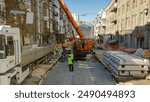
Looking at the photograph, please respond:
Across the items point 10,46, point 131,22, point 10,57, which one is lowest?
point 10,57

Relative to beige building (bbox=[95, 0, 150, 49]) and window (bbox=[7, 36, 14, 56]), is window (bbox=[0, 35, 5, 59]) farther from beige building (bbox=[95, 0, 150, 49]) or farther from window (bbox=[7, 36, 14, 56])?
beige building (bbox=[95, 0, 150, 49])

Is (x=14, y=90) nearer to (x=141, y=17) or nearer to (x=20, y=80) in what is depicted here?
(x=20, y=80)

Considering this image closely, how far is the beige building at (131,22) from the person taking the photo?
29875mm

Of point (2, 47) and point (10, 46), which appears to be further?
point (10, 46)

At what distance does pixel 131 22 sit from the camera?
1501 inches

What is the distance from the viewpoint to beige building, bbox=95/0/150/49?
1176 inches

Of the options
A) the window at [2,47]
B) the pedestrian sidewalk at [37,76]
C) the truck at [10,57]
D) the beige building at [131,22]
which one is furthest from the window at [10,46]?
the beige building at [131,22]

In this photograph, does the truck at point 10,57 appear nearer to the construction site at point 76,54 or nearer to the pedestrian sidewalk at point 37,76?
the construction site at point 76,54

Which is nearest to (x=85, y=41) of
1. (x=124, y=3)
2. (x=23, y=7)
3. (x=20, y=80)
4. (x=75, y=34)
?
(x=75, y=34)

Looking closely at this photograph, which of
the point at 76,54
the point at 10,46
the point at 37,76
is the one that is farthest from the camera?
the point at 76,54

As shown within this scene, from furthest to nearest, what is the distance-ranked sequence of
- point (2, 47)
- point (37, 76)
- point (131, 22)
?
point (131, 22), point (37, 76), point (2, 47)

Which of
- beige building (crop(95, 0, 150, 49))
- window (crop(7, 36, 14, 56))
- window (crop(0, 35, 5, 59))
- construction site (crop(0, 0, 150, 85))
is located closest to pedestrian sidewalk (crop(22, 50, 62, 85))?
construction site (crop(0, 0, 150, 85))

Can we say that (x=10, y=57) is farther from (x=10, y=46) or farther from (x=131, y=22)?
(x=131, y=22)

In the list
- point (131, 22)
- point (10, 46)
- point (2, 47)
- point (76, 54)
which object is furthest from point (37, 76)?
point (131, 22)
